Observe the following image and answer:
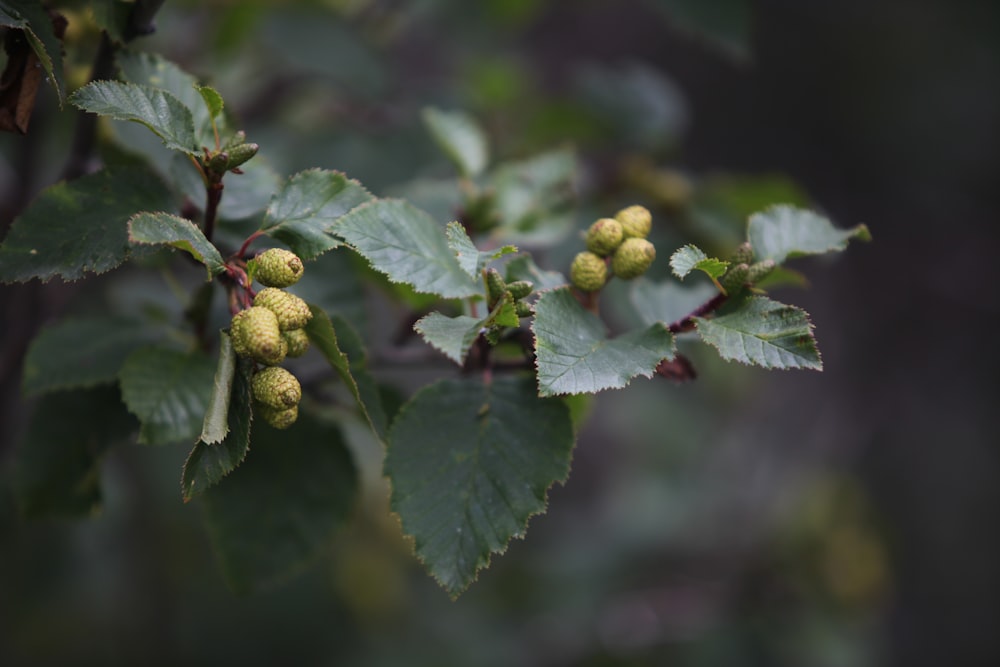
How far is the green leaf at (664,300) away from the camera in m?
0.98

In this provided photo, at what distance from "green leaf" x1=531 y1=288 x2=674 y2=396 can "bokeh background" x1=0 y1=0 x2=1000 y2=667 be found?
53 centimetres

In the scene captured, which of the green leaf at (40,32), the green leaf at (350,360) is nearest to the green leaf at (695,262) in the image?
the green leaf at (350,360)

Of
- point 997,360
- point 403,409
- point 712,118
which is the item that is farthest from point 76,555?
point 997,360

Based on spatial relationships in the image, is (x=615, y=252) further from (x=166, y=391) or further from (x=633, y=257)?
(x=166, y=391)

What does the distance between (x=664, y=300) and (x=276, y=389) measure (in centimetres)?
48

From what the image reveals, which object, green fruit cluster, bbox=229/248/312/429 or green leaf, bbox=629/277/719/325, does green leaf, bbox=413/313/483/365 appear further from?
green leaf, bbox=629/277/719/325

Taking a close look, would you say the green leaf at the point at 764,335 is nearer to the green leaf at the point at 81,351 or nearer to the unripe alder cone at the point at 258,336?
the unripe alder cone at the point at 258,336

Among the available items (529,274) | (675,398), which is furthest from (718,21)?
(675,398)

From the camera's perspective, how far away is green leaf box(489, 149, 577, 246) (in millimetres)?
A: 1173

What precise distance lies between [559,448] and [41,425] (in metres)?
0.62

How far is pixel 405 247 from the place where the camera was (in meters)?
0.84

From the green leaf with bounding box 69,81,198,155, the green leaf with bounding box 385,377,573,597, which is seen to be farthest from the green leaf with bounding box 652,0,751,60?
the green leaf with bounding box 69,81,198,155

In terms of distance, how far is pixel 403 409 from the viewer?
872mm

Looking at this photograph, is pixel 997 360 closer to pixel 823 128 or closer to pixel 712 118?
pixel 823 128
